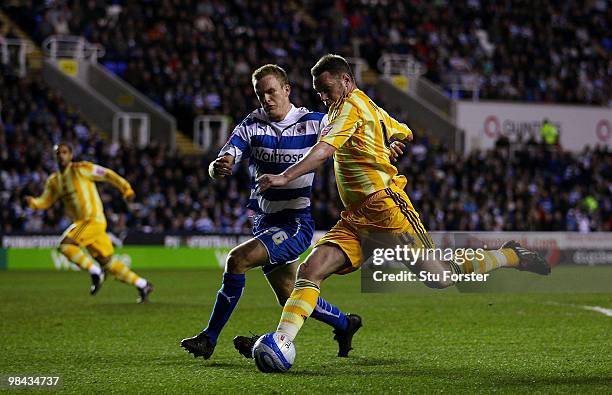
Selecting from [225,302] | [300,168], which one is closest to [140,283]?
[225,302]

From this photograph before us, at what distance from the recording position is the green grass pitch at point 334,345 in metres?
7.20

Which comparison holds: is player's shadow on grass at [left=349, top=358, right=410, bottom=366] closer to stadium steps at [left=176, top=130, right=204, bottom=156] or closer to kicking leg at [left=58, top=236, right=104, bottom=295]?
kicking leg at [left=58, top=236, right=104, bottom=295]

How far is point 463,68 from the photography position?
121ft

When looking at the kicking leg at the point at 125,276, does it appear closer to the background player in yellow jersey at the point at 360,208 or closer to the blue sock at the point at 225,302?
the blue sock at the point at 225,302

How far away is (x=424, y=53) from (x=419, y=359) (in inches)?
1162

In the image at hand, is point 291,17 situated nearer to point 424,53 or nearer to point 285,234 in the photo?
point 424,53

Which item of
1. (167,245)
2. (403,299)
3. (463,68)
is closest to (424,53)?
(463,68)

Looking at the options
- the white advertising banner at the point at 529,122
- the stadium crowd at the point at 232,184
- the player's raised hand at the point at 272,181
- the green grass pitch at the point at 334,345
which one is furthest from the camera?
the white advertising banner at the point at 529,122

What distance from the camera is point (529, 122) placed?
118 ft

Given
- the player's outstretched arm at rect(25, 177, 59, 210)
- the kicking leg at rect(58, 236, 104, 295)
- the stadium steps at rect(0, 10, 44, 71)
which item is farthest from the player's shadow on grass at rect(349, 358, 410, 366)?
the stadium steps at rect(0, 10, 44, 71)

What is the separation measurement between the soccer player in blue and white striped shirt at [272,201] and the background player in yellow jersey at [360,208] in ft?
1.43

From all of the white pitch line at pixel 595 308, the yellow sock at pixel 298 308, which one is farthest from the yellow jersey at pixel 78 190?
the yellow sock at pixel 298 308

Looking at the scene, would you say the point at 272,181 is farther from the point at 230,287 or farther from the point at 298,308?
the point at 230,287

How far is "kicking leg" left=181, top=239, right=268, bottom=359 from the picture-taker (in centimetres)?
821
